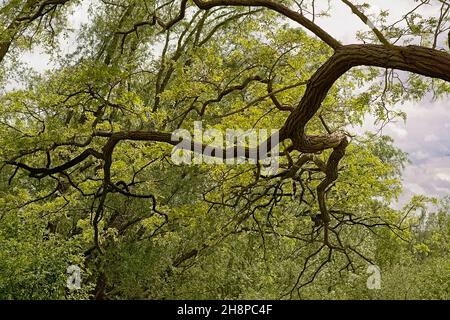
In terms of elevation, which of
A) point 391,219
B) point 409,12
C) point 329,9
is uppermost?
point 329,9

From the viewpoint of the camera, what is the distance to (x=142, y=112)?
804cm

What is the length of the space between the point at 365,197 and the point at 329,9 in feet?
12.9

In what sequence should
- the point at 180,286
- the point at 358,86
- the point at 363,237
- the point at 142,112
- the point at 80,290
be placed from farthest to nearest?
the point at 363,237 < the point at 180,286 < the point at 80,290 < the point at 358,86 < the point at 142,112

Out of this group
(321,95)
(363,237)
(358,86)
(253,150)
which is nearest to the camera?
(321,95)

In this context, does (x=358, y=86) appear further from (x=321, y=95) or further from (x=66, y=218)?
(x=66, y=218)

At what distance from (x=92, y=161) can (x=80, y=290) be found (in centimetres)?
253

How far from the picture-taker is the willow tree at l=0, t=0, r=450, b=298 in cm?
540

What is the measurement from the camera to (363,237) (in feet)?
50.8

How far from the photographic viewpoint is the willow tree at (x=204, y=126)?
17.7 feet

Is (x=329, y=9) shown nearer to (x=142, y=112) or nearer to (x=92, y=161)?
(x=142, y=112)

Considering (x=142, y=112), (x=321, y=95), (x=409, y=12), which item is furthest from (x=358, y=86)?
(x=321, y=95)

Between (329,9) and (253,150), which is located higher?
(329,9)

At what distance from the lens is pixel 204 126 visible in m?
8.80
